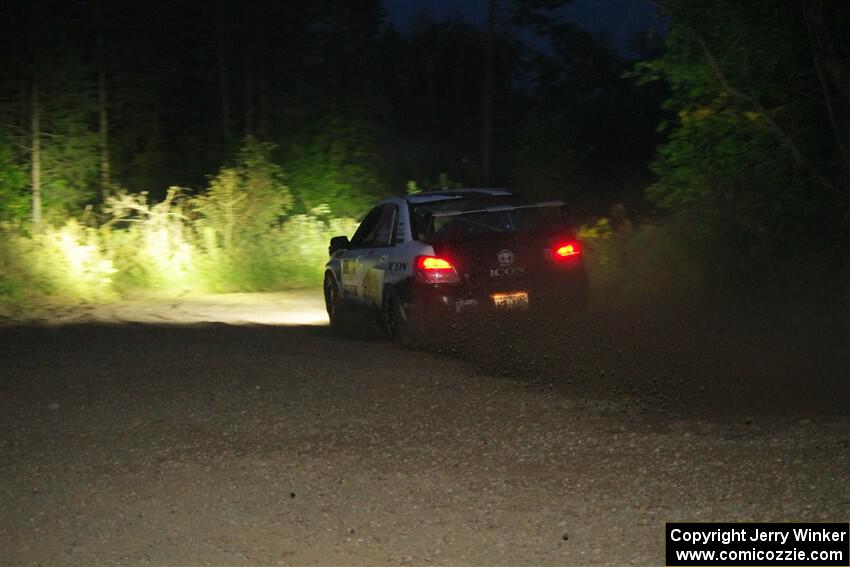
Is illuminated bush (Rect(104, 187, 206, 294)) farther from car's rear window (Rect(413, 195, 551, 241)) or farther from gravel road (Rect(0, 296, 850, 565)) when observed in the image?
gravel road (Rect(0, 296, 850, 565))

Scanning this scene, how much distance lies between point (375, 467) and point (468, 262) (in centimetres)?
506

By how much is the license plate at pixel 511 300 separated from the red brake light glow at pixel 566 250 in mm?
610

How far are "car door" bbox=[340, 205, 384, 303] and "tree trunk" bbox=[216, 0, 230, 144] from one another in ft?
66.7

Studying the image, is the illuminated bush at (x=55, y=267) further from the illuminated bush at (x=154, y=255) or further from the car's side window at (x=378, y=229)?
the car's side window at (x=378, y=229)

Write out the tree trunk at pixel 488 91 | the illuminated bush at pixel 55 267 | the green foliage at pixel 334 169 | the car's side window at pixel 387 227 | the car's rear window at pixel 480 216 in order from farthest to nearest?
the tree trunk at pixel 488 91
the green foliage at pixel 334 169
the illuminated bush at pixel 55 267
the car's side window at pixel 387 227
the car's rear window at pixel 480 216

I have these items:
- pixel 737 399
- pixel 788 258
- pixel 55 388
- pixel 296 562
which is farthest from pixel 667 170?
pixel 296 562

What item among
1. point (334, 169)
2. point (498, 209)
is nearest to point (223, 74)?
point (334, 169)

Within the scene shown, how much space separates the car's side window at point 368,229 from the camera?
14547 millimetres

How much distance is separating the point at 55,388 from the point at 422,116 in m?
58.3

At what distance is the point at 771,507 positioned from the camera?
6.53 meters

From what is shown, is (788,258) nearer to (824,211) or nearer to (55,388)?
(824,211)

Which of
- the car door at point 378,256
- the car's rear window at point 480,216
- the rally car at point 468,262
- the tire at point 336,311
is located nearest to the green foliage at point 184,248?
the tire at point 336,311

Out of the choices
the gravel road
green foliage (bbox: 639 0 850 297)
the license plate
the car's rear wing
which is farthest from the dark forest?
the gravel road

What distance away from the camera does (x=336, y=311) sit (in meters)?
15.6
